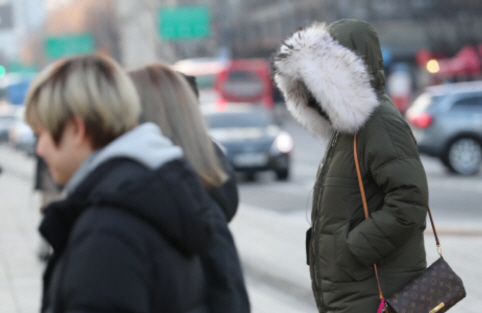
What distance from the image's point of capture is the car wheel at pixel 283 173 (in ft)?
55.9

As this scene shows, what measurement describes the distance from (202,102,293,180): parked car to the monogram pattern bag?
13212 millimetres

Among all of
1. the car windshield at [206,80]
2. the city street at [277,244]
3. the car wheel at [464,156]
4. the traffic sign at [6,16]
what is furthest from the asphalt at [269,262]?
the car windshield at [206,80]

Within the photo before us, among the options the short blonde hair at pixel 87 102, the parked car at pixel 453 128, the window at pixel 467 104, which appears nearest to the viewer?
the short blonde hair at pixel 87 102

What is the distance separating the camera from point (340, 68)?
3.16 metres

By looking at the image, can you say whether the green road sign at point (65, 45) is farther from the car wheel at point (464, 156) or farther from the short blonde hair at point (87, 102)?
the short blonde hair at point (87, 102)

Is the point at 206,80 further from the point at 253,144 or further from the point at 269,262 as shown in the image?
the point at 269,262

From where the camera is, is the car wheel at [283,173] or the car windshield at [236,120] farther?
the car windshield at [236,120]

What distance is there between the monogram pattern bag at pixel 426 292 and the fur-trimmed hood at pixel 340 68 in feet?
0.46

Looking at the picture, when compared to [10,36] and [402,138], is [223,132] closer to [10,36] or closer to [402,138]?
[402,138]

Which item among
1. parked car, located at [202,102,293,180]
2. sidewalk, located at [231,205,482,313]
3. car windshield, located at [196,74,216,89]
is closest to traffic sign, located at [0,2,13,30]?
car windshield, located at [196,74,216,89]

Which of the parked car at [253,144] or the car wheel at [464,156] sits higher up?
the parked car at [253,144]

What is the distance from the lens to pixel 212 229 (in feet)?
6.36

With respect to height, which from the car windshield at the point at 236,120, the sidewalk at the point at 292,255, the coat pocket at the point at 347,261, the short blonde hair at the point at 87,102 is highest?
the short blonde hair at the point at 87,102

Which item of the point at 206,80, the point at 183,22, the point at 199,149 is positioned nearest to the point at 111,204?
the point at 199,149
